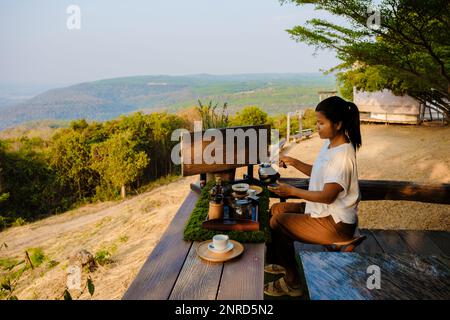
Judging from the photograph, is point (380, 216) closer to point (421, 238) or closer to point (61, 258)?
point (421, 238)

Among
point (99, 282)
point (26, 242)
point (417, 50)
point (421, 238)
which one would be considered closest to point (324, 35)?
point (417, 50)

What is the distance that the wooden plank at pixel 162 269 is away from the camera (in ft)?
5.28

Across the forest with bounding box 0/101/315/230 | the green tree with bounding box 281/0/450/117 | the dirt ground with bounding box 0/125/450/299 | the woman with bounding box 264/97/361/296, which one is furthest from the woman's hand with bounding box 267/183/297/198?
the forest with bounding box 0/101/315/230

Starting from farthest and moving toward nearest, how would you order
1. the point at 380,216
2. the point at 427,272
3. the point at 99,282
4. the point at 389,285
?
the point at 380,216 < the point at 99,282 < the point at 427,272 < the point at 389,285

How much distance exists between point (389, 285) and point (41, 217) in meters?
8.88

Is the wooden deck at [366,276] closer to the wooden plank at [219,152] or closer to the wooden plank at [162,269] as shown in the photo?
the wooden plank at [162,269]

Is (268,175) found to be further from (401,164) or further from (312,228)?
(401,164)

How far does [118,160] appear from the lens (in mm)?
9453

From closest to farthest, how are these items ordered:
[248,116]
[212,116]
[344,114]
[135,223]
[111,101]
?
1. [344,114]
2. [212,116]
3. [135,223]
4. [248,116]
5. [111,101]

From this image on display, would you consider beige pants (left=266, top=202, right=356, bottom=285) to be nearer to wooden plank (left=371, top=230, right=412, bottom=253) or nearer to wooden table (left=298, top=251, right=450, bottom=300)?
wooden table (left=298, top=251, right=450, bottom=300)

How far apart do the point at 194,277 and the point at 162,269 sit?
0.63 ft

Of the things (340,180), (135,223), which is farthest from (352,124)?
(135,223)

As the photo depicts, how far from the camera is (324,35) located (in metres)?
6.41

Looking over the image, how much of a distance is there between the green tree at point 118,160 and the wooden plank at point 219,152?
268 inches
